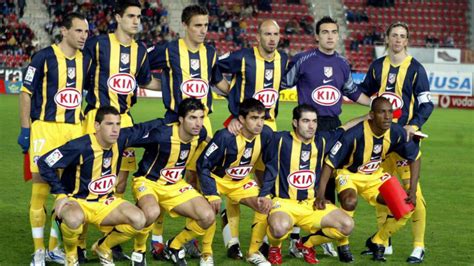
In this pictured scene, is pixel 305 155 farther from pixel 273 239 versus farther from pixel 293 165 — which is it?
pixel 273 239

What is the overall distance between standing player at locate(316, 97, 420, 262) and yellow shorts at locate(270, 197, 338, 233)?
0.24m

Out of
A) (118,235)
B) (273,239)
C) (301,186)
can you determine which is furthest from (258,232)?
(118,235)

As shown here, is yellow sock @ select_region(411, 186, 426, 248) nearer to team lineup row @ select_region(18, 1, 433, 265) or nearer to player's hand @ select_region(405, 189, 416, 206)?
team lineup row @ select_region(18, 1, 433, 265)

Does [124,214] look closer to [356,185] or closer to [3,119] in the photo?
[356,185]

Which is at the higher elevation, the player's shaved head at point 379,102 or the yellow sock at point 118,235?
the player's shaved head at point 379,102

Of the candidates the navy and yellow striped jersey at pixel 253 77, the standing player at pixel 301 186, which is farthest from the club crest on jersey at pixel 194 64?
the standing player at pixel 301 186

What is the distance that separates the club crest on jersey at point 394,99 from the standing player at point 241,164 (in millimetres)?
1172

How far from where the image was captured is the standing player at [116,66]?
720 cm

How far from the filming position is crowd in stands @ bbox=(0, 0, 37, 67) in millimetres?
28312

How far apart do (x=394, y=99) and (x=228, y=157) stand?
64.6 inches

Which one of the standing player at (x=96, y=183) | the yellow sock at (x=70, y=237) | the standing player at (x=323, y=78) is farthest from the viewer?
the standing player at (x=323, y=78)

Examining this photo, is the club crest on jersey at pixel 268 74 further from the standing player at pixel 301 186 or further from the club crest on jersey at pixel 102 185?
the club crest on jersey at pixel 102 185

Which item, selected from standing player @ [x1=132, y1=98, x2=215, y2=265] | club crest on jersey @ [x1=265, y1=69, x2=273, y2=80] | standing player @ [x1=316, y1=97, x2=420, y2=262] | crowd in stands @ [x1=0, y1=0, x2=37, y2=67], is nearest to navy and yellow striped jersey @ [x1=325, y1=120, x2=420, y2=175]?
standing player @ [x1=316, y1=97, x2=420, y2=262]

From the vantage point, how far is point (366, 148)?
720 centimetres
